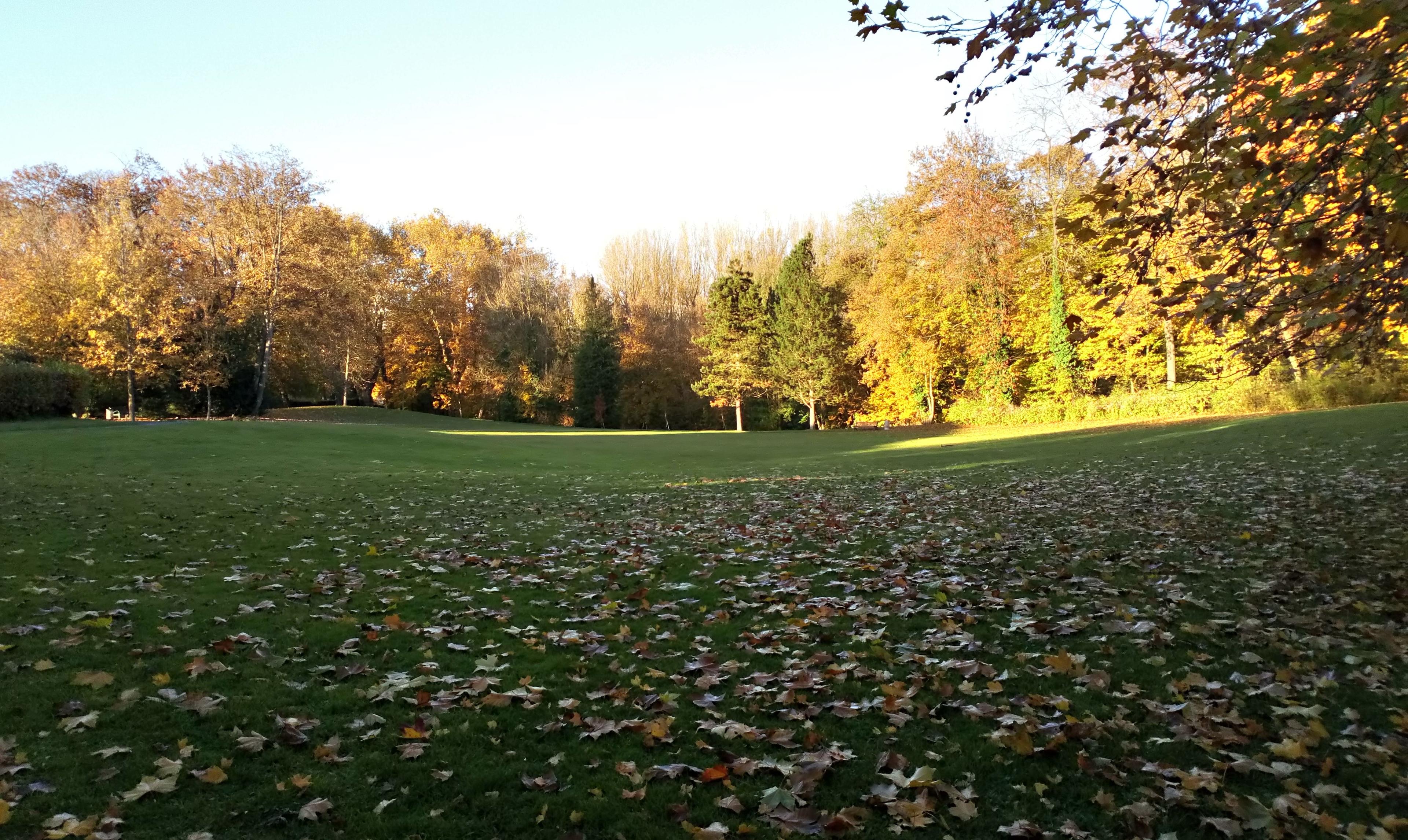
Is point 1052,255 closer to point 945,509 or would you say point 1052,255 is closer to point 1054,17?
point 945,509

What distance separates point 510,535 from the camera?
10180 millimetres

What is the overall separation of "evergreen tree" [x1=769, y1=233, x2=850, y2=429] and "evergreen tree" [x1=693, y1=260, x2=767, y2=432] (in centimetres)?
118

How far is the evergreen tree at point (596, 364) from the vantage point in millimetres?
51375

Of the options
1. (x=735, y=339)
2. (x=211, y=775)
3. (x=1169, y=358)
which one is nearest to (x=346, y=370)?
(x=735, y=339)

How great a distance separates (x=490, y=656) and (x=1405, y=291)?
25.1ft

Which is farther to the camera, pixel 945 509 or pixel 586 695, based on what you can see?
pixel 945 509

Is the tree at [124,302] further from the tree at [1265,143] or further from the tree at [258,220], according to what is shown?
the tree at [1265,143]

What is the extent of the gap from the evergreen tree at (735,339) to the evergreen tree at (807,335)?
3.86 feet

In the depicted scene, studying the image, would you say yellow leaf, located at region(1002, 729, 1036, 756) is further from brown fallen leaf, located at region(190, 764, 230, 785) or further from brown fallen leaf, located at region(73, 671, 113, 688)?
brown fallen leaf, located at region(73, 671, 113, 688)

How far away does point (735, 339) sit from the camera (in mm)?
48438

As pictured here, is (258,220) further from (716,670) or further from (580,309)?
(716,670)

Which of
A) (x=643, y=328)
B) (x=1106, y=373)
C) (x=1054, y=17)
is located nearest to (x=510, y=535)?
(x=1054, y=17)

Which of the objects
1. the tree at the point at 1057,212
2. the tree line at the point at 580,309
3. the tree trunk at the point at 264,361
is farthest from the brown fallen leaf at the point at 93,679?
the tree trunk at the point at 264,361

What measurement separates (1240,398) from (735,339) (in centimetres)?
2808
